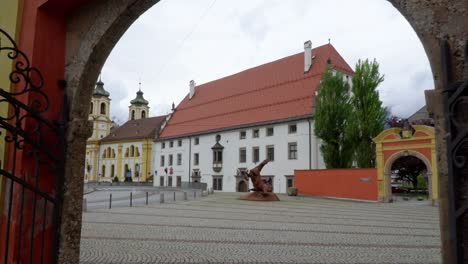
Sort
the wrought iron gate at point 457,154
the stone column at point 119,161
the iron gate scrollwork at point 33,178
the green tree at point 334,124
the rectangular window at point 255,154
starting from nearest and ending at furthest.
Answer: the wrought iron gate at point 457,154, the iron gate scrollwork at point 33,178, the green tree at point 334,124, the rectangular window at point 255,154, the stone column at point 119,161

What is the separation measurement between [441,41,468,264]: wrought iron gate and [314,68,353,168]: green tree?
1140 inches

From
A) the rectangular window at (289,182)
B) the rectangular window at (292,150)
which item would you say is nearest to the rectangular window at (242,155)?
the rectangular window at (292,150)

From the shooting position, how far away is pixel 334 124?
102ft

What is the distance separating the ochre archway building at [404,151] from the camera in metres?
22.0

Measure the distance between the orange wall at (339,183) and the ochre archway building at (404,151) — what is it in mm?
778

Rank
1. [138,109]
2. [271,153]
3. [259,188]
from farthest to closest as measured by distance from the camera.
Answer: [138,109] < [271,153] < [259,188]

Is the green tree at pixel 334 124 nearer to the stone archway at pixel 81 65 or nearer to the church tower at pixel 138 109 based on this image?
the stone archway at pixel 81 65

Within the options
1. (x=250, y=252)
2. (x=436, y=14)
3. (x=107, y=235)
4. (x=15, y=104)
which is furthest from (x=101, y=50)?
(x=107, y=235)

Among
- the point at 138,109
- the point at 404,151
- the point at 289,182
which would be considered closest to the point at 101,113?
the point at 138,109

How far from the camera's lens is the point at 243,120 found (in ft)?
136

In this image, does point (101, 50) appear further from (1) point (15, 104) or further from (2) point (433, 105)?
(2) point (433, 105)

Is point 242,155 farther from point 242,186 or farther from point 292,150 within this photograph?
point 292,150

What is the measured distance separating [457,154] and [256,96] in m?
41.0

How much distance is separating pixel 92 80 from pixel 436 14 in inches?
121
